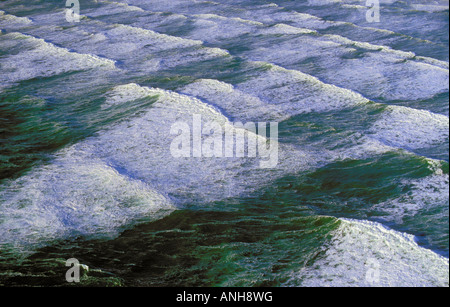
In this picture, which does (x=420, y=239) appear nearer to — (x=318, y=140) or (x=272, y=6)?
(x=318, y=140)

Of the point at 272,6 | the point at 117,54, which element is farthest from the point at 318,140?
the point at 272,6

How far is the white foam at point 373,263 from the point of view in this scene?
160 inches

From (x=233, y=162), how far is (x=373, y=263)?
2.34m

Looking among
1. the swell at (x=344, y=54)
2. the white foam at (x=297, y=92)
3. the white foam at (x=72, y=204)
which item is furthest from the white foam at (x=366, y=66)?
the white foam at (x=72, y=204)

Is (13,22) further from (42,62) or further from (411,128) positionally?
(411,128)

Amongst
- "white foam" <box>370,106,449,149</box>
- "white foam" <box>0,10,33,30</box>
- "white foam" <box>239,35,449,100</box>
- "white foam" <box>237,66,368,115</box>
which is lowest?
"white foam" <box>370,106,449,149</box>

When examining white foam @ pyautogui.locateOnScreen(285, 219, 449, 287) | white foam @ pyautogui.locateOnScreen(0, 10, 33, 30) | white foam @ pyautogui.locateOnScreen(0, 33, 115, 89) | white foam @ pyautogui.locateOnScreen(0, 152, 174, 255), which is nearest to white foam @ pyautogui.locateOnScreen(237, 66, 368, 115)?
white foam @ pyautogui.locateOnScreen(0, 152, 174, 255)

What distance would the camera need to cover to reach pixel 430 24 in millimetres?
11281

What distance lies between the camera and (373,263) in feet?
14.0

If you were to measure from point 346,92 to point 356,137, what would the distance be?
1506 millimetres

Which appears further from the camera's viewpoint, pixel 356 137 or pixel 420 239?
pixel 356 137

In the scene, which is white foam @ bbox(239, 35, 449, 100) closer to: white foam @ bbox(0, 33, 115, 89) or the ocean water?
the ocean water

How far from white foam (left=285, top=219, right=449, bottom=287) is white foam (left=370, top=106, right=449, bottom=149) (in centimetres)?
204

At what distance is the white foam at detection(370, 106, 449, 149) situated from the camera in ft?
20.9
